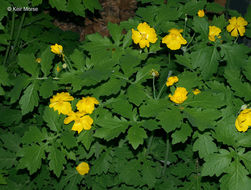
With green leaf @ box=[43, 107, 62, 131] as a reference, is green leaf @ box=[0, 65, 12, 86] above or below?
above

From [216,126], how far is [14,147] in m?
1.38

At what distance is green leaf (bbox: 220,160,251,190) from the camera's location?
1.23 meters

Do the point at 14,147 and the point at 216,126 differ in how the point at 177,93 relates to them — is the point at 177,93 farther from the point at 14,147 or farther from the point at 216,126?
the point at 14,147

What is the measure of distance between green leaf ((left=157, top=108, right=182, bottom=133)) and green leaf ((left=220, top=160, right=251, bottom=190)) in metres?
0.35

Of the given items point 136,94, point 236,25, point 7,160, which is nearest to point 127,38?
point 136,94

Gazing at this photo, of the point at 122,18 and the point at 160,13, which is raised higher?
the point at 160,13

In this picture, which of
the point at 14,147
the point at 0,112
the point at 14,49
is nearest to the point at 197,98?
the point at 14,147

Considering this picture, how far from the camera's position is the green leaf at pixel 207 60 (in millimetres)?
1467

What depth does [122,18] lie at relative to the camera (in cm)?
375

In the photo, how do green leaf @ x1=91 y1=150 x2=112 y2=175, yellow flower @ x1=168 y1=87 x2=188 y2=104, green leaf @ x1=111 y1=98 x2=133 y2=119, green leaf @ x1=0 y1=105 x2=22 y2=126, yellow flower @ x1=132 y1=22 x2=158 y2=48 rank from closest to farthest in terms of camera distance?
yellow flower @ x1=168 y1=87 x2=188 y2=104 → green leaf @ x1=111 y1=98 x2=133 y2=119 → yellow flower @ x1=132 y1=22 x2=158 y2=48 → green leaf @ x1=91 y1=150 x2=112 y2=175 → green leaf @ x1=0 y1=105 x2=22 y2=126

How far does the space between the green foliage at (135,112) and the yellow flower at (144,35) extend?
0.17ft

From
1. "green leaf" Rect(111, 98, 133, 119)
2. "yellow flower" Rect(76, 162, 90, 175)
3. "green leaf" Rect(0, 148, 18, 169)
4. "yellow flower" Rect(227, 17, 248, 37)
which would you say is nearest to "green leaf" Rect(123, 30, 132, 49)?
"green leaf" Rect(111, 98, 133, 119)

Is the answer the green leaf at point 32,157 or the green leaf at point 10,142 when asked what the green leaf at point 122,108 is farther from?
the green leaf at point 10,142

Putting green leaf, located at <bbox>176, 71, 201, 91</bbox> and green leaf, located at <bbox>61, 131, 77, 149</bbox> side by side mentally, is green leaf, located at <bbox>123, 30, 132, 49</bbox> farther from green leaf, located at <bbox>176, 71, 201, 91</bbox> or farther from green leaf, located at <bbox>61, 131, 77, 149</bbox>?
green leaf, located at <bbox>61, 131, 77, 149</bbox>
